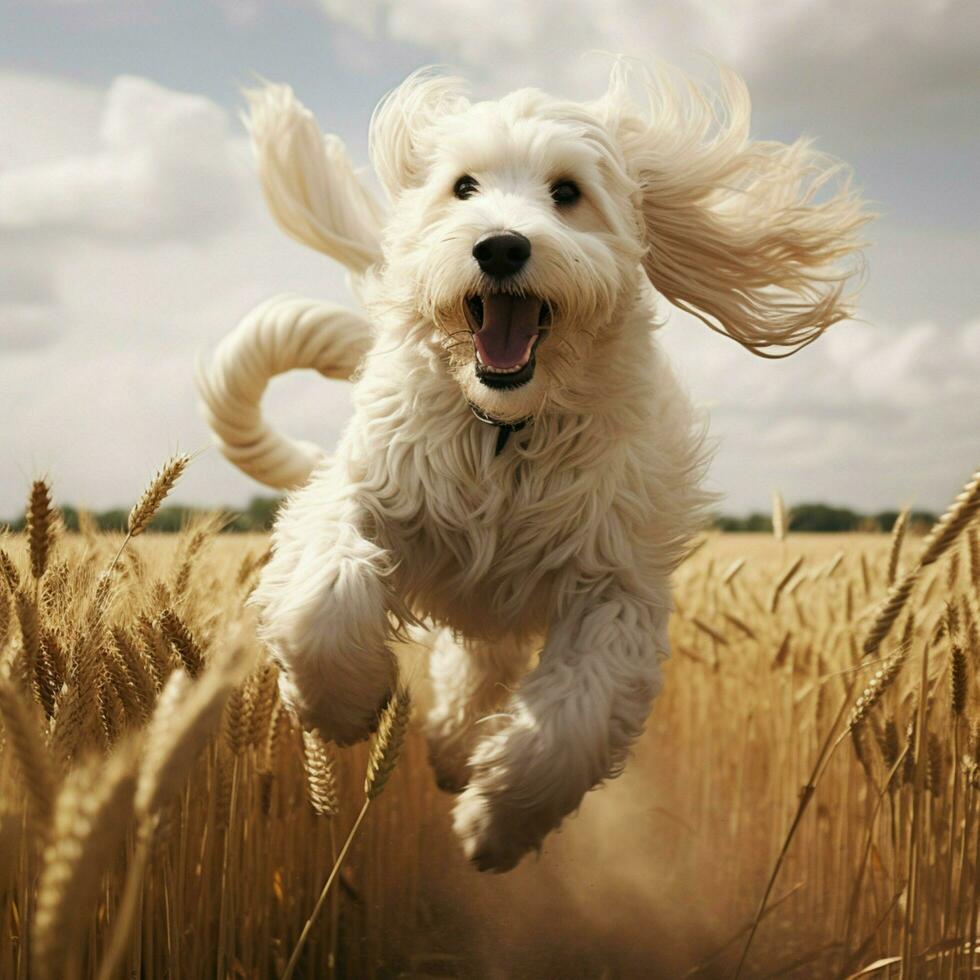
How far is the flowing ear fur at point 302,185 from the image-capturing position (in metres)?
4.39

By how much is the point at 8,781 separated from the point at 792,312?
293 centimetres

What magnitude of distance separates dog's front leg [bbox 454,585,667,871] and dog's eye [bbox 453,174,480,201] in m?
1.19

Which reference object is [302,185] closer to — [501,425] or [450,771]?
[501,425]

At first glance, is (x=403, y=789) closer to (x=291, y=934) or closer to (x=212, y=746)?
(x=291, y=934)

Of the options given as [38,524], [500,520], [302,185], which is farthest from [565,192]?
[302,185]

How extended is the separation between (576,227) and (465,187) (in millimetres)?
334

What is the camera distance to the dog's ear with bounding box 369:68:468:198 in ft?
10.5

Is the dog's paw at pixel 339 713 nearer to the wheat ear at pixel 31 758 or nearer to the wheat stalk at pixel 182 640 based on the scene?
the wheat stalk at pixel 182 640

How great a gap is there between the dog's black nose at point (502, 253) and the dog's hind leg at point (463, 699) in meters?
1.72

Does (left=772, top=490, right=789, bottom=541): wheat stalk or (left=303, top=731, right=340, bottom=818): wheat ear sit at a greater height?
(left=772, top=490, right=789, bottom=541): wheat stalk

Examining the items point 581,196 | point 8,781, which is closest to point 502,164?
point 581,196

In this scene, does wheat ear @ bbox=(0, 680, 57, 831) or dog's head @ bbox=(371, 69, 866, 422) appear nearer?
wheat ear @ bbox=(0, 680, 57, 831)

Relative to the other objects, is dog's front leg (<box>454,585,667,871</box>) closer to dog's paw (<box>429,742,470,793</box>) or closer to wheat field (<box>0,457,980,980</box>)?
wheat field (<box>0,457,980,980</box>)

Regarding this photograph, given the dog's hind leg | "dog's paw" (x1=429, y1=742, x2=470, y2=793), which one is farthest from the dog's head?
"dog's paw" (x1=429, y1=742, x2=470, y2=793)
